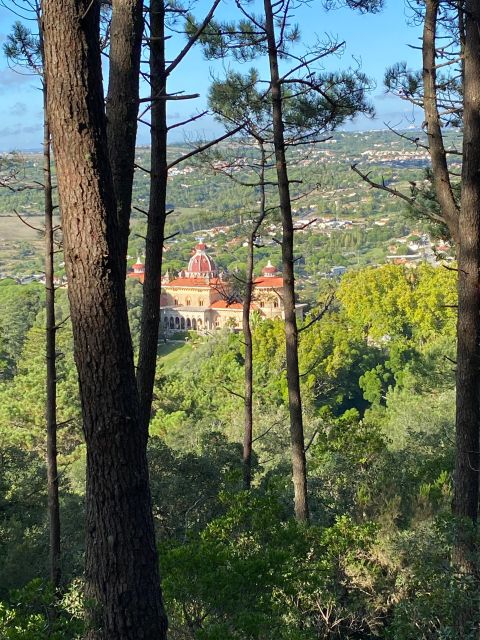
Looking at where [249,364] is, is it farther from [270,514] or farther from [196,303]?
[196,303]

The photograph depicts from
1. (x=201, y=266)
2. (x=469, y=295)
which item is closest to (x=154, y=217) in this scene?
(x=469, y=295)

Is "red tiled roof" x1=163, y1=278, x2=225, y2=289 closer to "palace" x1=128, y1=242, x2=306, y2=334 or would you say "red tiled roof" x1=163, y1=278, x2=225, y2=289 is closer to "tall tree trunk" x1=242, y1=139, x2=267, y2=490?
"palace" x1=128, y1=242, x2=306, y2=334

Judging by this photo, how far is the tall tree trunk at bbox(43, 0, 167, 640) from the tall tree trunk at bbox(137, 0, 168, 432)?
927 mm

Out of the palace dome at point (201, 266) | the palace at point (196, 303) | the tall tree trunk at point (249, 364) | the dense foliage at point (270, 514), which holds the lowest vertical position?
the dense foliage at point (270, 514)

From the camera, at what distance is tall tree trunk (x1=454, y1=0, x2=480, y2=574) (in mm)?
4035

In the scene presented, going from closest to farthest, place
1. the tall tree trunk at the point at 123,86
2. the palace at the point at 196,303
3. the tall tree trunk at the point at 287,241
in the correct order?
the tall tree trunk at the point at 123,86 → the tall tree trunk at the point at 287,241 → the palace at the point at 196,303

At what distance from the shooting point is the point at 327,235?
72.4 metres

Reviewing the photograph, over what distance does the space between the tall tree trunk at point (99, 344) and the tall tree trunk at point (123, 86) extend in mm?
487

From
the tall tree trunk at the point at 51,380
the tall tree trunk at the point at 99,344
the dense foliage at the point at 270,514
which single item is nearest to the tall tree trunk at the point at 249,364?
the dense foliage at the point at 270,514

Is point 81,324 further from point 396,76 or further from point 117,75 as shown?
point 396,76

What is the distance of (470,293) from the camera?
13.4 ft

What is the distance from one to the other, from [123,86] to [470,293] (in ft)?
8.36

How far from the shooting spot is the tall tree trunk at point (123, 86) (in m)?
2.43

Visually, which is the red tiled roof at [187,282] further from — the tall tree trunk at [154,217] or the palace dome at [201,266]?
the tall tree trunk at [154,217]
